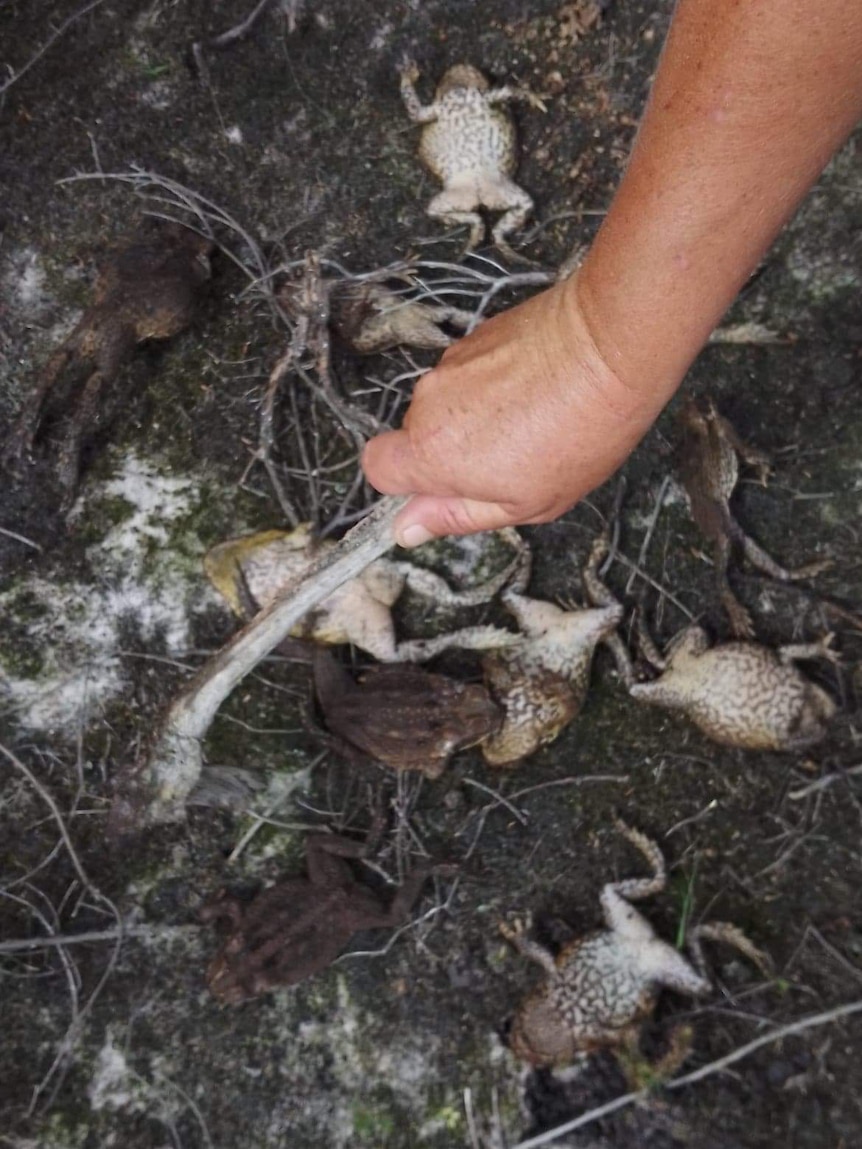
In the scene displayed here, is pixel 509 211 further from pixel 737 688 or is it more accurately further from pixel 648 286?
pixel 737 688

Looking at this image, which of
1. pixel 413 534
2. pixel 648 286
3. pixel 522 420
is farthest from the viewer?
pixel 413 534

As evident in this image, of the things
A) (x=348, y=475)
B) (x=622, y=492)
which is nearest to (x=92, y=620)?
(x=348, y=475)

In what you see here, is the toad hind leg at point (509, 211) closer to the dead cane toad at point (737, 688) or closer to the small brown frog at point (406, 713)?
the dead cane toad at point (737, 688)

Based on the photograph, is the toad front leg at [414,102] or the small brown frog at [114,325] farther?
the toad front leg at [414,102]

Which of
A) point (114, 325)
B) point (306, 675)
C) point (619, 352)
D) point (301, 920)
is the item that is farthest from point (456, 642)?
point (114, 325)

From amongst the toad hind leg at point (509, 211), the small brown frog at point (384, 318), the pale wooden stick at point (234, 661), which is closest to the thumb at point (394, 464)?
the pale wooden stick at point (234, 661)
